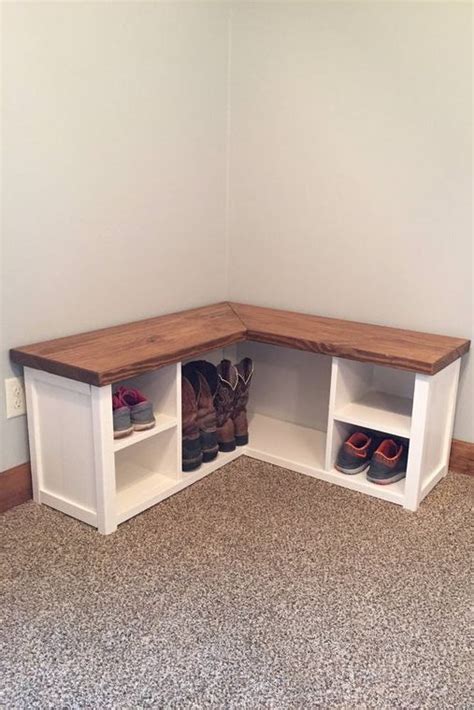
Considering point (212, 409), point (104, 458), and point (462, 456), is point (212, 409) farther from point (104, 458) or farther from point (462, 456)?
point (462, 456)

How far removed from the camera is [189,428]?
2152 millimetres

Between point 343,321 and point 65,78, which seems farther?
point 343,321

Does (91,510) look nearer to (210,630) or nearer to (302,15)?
(210,630)

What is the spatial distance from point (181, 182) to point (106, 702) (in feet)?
5.76

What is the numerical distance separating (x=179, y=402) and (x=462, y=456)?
103cm

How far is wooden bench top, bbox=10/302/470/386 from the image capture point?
1814mm

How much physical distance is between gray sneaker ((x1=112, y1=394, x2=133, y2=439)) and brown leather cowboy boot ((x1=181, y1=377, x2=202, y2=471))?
0.26m

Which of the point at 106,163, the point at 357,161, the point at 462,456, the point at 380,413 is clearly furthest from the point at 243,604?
the point at 357,161

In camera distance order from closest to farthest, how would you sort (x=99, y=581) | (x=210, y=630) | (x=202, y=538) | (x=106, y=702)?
(x=106, y=702), (x=210, y=630), (x=99, y=581), (x=202, y=538)

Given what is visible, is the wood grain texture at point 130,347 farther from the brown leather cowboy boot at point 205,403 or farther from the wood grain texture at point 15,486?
the wood grain texture at point 15,486

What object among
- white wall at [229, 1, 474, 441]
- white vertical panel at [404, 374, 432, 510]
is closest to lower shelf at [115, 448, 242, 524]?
white vertical panel at [404, 374, 432, 510]

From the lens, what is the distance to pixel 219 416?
2.29 meters

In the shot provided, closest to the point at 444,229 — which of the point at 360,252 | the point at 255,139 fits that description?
the point at 360,252

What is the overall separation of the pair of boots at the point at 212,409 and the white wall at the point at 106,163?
0.34 m
